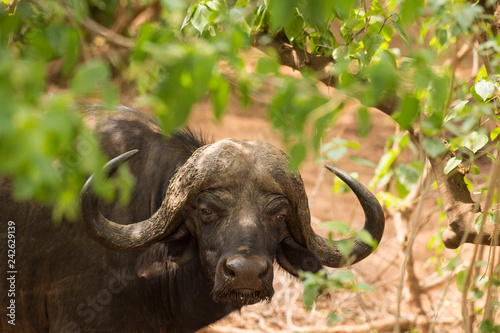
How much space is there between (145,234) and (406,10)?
202 centimetres

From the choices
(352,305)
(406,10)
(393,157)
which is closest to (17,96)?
(406,10)

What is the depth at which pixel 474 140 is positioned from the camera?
9.36ft

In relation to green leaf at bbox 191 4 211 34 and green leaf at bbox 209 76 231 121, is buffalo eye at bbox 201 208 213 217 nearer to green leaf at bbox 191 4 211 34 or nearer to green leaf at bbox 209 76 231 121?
green leaf at bbox 191 4 211 34

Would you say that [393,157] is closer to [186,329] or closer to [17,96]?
[186,329]

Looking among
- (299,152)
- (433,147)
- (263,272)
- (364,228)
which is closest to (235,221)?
(263,272)

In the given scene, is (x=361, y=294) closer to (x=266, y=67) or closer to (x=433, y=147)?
(x=433, y=147)

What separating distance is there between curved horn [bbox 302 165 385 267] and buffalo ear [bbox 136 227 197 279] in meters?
0.67

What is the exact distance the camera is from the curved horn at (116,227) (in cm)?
281

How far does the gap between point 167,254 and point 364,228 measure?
3.50 feet

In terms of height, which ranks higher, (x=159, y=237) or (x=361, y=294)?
(x=159, y=237)

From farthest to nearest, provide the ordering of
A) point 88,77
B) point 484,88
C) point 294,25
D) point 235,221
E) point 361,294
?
point 361,294
point 294,25
point 235,221
point 484,88
point 88,77

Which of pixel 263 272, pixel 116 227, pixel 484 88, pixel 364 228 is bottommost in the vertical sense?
pixel 116 227

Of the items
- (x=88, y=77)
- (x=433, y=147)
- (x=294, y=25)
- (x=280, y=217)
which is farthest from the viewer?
(x=280, y=217)

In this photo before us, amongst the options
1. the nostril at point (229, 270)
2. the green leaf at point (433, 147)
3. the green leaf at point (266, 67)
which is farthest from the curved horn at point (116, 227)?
the green leaf at point (266, 67)
